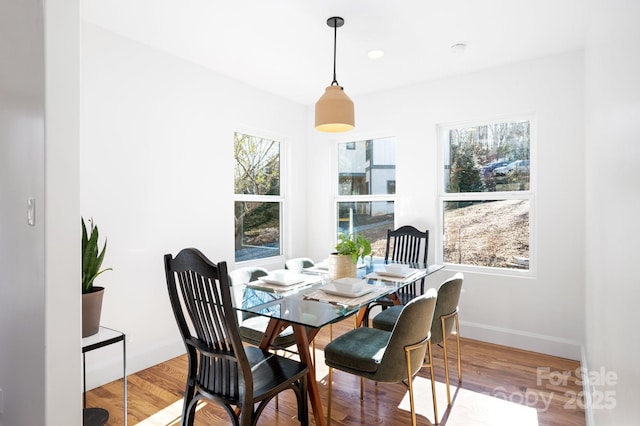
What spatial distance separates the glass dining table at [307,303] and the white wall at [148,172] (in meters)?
1.16

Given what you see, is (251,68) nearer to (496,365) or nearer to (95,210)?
(95,210)

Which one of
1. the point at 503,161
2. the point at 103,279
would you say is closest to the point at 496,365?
the point at 503,161

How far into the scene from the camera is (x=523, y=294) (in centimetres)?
336

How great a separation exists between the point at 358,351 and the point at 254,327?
0.77 metres

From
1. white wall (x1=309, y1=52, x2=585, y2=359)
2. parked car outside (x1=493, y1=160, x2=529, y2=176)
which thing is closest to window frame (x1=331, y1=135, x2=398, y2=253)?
white wall (x1=309, y1=52, x2=585, y2=359)

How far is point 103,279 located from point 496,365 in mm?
3098

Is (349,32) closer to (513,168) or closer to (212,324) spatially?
(513,168)

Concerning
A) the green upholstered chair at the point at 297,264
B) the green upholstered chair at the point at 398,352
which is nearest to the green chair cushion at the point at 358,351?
the green upholstered chair at the point at 398,352

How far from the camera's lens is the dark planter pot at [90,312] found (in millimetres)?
1982

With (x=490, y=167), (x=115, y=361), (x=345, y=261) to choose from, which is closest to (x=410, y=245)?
(x=490, y=167)

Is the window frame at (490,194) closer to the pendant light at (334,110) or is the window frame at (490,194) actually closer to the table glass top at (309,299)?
the table glass top at (309,299)

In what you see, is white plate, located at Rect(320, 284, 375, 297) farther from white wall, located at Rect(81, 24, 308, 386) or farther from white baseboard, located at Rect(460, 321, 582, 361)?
white baseboard, located at Rect(460, 321, 582, 361)

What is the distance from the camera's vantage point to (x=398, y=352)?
1842mm

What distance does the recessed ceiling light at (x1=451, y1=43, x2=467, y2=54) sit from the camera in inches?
117
